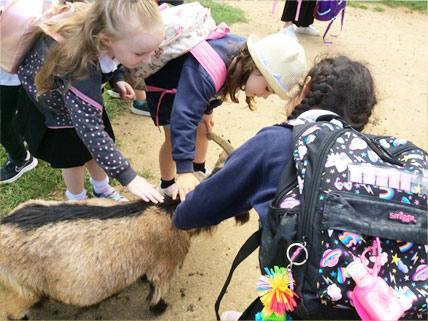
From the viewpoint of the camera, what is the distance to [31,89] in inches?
88.8

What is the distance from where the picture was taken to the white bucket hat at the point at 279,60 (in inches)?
81.6

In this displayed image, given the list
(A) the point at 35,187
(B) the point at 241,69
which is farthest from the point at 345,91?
(A) the point at 35,187

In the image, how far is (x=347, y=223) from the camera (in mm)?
1126

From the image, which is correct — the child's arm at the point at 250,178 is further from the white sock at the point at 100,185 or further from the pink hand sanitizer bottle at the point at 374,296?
the white sock at the point at 100,185

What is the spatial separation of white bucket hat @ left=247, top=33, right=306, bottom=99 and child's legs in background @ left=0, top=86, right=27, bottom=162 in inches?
72.3

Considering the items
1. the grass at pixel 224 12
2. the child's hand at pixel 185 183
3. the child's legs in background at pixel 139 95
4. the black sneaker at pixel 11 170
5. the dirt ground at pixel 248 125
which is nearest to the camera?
the child's hand at pixel 185 183

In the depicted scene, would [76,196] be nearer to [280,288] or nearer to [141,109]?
[141,109]

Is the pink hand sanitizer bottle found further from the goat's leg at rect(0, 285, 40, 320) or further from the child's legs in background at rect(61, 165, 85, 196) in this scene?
the child's legs in background at rect(61, 165, 85, 196)

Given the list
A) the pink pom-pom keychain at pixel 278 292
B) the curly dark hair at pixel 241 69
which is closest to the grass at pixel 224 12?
the curly dark hair at pixel 241 69

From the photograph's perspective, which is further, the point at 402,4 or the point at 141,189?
the point at 402,4

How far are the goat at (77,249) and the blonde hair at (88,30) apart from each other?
2.68 feet

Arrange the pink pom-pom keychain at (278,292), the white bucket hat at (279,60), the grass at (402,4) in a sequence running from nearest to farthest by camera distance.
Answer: the pink pom-pom keychain at (278,292), the white bucket hat at (279,60), the grass at (402,4)

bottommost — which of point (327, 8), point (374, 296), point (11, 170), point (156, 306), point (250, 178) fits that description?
point (156, 306)

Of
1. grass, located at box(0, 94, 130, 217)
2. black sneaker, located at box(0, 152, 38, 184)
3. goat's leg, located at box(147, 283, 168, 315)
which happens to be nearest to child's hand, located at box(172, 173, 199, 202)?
goat's leg, located at box(147, 283, 168, 315)
